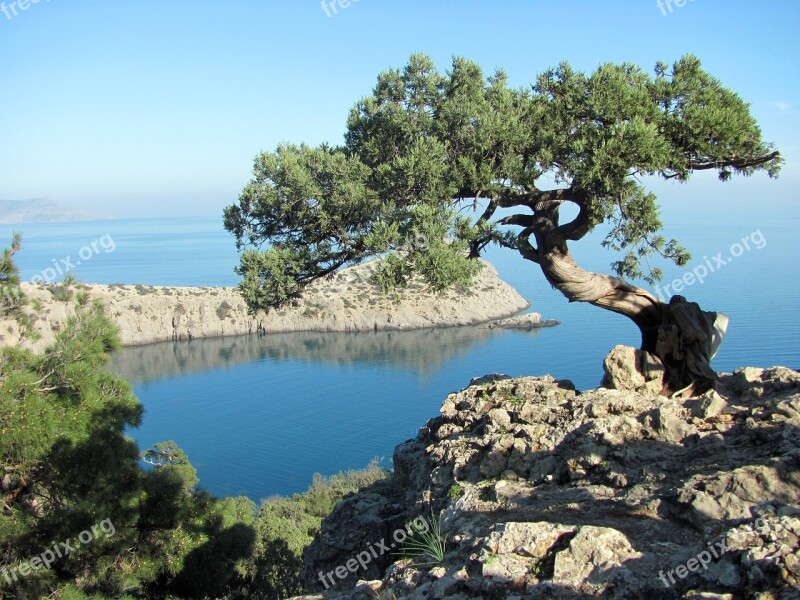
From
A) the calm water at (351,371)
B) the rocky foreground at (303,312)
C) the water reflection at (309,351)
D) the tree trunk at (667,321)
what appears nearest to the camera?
the tree trunk at (667,321)

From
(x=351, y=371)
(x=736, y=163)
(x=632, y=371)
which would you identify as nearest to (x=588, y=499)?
(x=632, y=371)

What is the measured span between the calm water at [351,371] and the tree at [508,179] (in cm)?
2365

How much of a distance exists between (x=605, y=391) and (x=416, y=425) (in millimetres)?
36367

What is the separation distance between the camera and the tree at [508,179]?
9.05 metres

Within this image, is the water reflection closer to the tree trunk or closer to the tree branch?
the tree trunk

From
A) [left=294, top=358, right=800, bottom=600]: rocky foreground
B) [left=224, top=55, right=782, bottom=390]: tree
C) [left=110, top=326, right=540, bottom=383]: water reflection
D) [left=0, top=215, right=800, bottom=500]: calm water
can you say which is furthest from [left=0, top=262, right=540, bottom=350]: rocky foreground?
[left=294, top=358, right=800, bottom=600]: rocky foreground

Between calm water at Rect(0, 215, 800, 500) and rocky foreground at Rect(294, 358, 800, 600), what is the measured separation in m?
25.8

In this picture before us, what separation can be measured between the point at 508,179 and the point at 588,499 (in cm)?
483

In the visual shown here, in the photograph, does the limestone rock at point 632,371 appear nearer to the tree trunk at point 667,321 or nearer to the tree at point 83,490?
the tree trunk at point 667,321

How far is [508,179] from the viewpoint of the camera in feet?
32.3

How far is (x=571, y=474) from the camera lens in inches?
290

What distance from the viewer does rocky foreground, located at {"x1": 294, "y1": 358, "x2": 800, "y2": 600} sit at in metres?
4.88

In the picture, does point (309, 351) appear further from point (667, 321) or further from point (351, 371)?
point (667, 321)

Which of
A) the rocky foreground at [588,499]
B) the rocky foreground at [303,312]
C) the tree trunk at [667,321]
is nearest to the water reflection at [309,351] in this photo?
the rocky foreground at [303,312]
